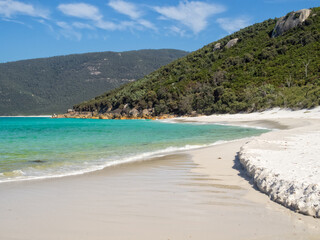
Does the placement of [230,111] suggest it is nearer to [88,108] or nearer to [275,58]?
[275,58]

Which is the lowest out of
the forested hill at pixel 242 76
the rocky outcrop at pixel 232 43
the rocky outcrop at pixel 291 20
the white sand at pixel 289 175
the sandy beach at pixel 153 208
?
the sandy beach at pixel 153 208

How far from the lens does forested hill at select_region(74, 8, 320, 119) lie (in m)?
50.6

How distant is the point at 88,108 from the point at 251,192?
10272cm

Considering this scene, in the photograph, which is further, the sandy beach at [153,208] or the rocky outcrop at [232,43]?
the rocky outcrop at [232,43]

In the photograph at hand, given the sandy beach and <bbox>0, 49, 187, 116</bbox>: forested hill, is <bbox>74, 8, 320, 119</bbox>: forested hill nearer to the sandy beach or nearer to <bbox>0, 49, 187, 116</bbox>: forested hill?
the sandy beach

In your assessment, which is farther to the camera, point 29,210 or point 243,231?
point 29,210

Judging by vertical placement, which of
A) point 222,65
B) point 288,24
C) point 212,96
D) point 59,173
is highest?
point 288,24

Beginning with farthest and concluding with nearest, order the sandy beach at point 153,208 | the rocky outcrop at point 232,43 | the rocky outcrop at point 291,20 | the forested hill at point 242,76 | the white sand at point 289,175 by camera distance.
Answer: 1. the rocky outcrop at point 232,43
2. the rocky outcrop at point 291,20
3. the forested hill at point 242,76
4. the white sand at point 289,175
5. the sandy beach at point 153,208

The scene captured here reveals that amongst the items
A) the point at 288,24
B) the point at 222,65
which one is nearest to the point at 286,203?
the point at 222,65

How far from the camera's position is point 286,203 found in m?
4.50

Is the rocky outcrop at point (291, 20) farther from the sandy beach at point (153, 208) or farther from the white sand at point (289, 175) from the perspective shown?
the sandy beach at point (153, 208)

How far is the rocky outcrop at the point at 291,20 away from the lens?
7356cm

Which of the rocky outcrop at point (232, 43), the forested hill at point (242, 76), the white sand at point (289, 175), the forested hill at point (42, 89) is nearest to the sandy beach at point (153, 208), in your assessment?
the white sand at point (289, 175)

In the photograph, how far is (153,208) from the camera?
15.1ft
